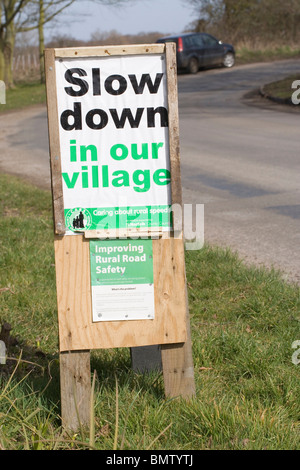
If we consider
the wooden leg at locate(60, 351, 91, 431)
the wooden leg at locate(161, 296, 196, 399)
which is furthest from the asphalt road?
the wooden leg at locate(60, 351, 91, 431)

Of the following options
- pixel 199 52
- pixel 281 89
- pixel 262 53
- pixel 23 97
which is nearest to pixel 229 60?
pixel 199 52

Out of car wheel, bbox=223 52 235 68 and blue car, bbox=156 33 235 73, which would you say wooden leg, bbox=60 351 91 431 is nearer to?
blue car, bbox=156 33 235 73

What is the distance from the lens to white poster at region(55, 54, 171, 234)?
2877mm

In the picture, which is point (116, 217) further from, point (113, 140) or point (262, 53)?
point (262, 53)

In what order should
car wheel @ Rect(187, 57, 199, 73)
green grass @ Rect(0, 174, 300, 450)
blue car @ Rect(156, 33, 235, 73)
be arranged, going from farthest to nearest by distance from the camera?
car wheel @ Rect(187, 57, 199, 73) → blue car @ Rect(156, 33, 235, 73) → green grass @ Rect(0, 174, 300, 450)

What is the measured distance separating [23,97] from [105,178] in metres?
26.9

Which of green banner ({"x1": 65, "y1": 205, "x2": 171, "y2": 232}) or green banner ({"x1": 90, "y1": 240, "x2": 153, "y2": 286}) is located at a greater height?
green banner ({"x1": 65, "y1": 205, "x2": 171, "y2": 232})

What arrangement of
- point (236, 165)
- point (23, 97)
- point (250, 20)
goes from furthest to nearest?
1. point (250, 20)
2. point (23, 97)
3. point (236, 165)

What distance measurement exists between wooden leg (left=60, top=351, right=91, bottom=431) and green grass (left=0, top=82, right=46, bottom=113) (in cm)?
2246

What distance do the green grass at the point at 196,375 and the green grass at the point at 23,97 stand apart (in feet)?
67.1

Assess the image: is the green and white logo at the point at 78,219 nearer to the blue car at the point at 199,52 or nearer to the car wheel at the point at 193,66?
the blue car at the point at 199,52

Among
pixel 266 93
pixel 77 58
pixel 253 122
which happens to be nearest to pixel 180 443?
pixel 77 58

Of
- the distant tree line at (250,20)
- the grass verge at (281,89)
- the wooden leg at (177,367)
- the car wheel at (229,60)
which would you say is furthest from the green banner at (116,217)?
the distant tree line at (250,20)

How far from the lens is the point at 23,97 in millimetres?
28703
